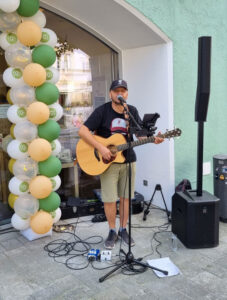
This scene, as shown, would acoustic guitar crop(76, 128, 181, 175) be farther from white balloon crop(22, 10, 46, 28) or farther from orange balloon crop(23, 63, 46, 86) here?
white balloon crop(22, 10, 46, 28)

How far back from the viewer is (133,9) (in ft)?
12.9

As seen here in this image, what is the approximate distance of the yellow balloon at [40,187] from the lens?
346 cm

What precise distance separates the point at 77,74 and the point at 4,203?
1983 millimetres

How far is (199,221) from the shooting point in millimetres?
3484

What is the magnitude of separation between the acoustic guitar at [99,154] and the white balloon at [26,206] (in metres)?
0.64

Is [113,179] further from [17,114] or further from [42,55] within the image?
[42,55]

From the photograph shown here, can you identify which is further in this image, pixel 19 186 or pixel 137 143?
pixel 19 186

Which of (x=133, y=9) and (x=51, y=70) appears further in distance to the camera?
(x=133, y=9)

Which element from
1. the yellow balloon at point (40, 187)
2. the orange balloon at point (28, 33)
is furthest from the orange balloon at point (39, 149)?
the orange balloon at point (28, 33)

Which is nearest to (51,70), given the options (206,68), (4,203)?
(206,68)

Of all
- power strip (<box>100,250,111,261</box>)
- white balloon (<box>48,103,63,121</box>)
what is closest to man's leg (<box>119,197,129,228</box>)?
power strip (<box>100,250,111,261</box>)

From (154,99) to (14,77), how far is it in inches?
77.2

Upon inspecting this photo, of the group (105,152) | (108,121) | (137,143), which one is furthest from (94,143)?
→ (137,143)

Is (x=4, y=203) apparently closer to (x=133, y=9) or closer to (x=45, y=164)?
(x=45, y=164)
